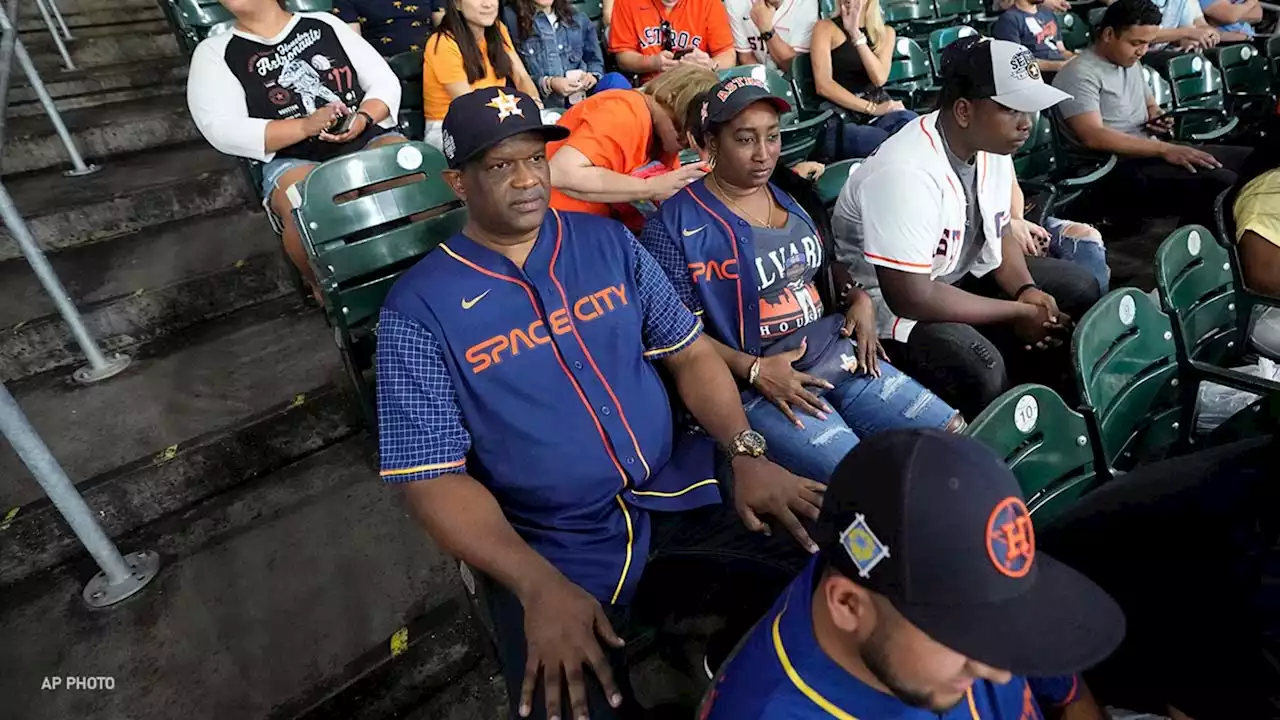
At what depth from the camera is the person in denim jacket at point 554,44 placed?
3223mm

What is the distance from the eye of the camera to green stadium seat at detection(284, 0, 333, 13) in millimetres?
3330

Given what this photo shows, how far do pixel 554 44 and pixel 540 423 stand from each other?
2607 mm

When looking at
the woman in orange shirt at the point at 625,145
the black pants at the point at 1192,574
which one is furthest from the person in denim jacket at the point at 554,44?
the black pants at the point at 1192,574

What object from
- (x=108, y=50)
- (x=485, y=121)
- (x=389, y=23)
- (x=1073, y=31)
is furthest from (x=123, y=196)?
(x=1073, y=31)

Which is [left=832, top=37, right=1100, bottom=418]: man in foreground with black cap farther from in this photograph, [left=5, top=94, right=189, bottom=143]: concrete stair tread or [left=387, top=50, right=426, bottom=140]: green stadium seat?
[left=5, top=94, right=189, bottom=143]: concrete stair tread

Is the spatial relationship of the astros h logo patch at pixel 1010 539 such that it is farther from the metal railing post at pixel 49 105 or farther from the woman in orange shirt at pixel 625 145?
the metal railing post at pixel 49 105

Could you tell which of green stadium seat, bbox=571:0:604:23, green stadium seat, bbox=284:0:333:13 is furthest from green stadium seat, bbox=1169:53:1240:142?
green stadium seat, bbox=284:0:333:13

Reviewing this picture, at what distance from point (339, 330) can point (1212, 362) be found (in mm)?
2734

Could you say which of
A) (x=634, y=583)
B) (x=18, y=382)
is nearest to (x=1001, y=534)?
(x=634, y=583)

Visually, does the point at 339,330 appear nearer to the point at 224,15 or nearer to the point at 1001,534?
the point at 1001,534

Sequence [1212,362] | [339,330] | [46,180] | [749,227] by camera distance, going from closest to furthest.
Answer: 1. [749,227]
2. [339,330]
3. [1212,362]
4. [46,180]

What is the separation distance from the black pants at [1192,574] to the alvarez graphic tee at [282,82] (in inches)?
104

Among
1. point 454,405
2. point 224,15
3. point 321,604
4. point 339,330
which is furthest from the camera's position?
point 224,15

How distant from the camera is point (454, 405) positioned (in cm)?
133
